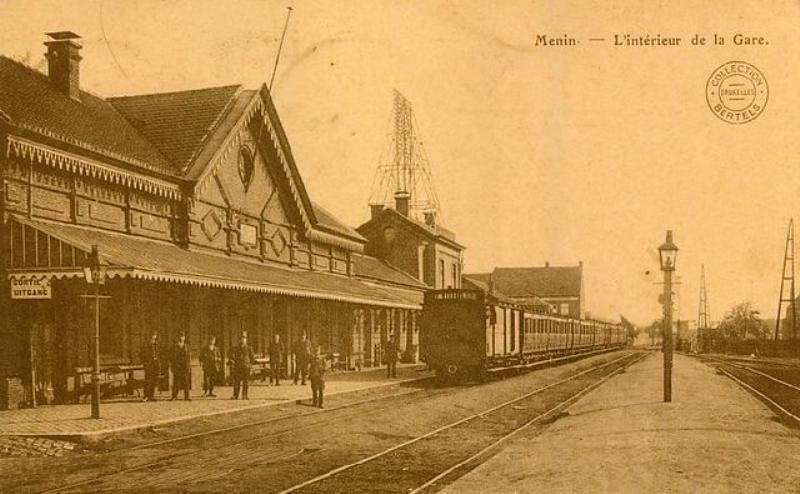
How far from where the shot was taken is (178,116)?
2523 cm

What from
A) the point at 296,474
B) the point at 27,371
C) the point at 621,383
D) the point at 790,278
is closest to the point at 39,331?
the point at 27,371

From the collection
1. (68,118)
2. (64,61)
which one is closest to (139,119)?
(64,61)

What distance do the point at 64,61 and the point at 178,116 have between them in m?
4.42

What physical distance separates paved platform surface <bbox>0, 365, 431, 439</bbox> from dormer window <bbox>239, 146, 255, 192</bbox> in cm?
610

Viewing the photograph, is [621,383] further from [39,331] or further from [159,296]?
Result: [39,331]

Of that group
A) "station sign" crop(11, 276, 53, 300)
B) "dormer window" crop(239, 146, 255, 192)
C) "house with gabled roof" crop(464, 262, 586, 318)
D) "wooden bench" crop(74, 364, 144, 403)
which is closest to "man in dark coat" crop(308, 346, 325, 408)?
"wooden bench" crop(74, 364, 144, 403)

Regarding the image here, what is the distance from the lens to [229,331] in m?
23.3

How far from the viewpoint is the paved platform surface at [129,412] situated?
12.7m

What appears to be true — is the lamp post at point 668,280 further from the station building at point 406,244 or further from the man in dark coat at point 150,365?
the station building at point 406,244

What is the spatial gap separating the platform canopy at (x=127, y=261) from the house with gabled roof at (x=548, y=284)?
3510 inches

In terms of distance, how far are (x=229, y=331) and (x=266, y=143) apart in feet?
21.0

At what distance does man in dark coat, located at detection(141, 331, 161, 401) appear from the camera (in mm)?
17656

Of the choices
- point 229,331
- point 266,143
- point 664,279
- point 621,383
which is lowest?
point 621,383

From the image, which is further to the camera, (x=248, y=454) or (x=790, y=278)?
(x=790, y=278)
